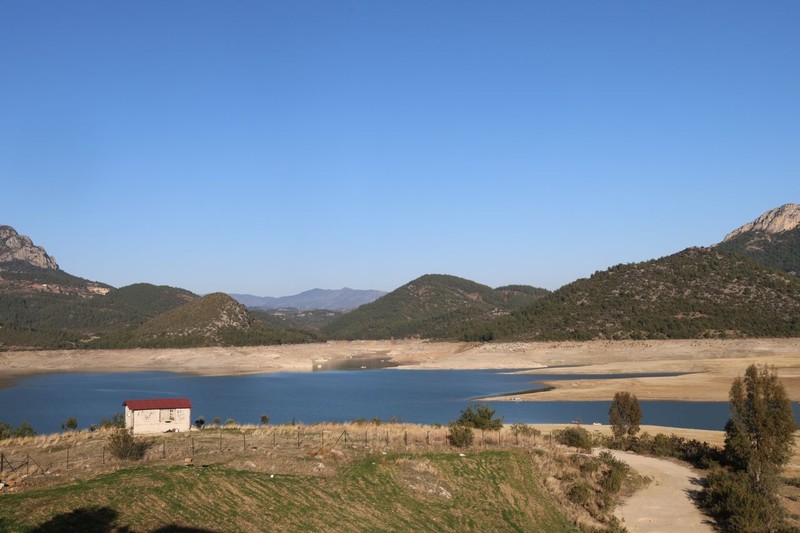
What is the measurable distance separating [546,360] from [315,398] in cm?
4440

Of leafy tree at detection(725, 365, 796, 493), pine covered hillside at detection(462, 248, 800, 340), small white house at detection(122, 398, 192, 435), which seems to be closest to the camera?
leafy tree at detection(725, 365, 796, 493)

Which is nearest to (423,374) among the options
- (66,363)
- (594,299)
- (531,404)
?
(531,404)

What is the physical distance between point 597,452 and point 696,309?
271 ft

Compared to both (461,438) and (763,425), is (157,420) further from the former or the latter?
(763,425)

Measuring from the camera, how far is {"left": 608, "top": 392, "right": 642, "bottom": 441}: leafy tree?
36.0 metres

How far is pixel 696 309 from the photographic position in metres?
107

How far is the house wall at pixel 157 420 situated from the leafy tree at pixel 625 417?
2086 cm

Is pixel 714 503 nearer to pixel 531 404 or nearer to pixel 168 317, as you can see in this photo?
pixel 531 404

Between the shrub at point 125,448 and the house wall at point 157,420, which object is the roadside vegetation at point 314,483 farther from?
the house wall at point 157,420

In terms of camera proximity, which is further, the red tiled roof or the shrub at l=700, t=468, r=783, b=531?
the red tiled roof

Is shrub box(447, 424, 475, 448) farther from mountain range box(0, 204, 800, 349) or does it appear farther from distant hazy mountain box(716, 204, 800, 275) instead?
distant hazy mountain box(716, 204, 800, 275)

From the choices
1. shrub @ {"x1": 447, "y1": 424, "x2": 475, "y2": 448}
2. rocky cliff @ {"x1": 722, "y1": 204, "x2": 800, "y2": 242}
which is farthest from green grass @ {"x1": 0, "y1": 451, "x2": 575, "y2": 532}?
rocky cliff @ {"x1": 722, "y1": 204, "x2": 800, "y2": 242}

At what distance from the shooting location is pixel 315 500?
19.5 metres

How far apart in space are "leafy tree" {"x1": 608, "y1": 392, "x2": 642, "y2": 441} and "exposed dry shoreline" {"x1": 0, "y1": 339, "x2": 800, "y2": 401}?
22.9 m
